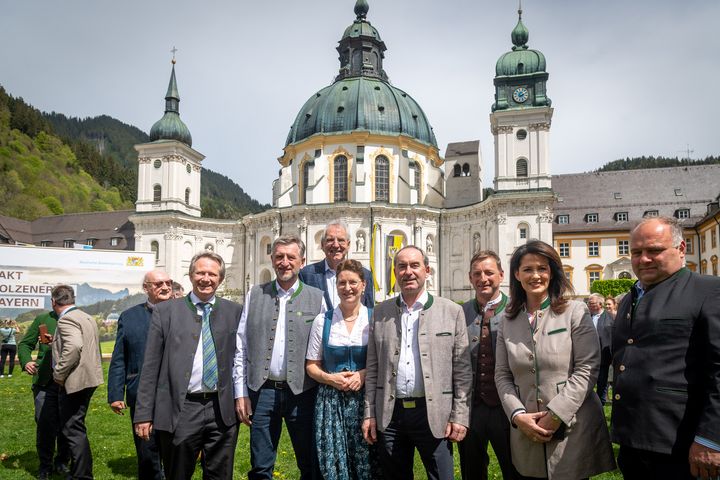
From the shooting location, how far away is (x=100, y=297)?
19172 millimetres

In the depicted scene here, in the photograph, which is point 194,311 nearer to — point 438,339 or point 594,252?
point 438,339

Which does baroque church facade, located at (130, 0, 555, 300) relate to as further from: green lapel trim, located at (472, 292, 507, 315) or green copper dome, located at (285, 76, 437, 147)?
green lapel trim, located at (472, 292, 507, 315)

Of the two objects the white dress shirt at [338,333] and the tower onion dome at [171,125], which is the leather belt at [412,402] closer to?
the white dress shirt at [338,333]

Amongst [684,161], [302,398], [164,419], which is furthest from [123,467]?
[684,161]

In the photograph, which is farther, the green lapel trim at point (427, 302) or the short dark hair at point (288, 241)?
the short dark hair at point (288, 241)

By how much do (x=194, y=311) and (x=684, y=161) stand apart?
9530cm

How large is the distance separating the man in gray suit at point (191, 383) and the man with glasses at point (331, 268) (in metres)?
1.38

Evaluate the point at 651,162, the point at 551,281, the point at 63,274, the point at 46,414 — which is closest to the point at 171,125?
the point at 63,274

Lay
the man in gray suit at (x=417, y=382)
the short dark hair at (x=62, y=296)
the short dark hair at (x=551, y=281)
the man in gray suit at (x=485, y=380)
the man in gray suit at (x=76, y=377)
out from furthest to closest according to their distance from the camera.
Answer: the short dark hair at (x=62, y=296), the man in gray suit at (x=76, y=377), the man in gray suit at (x=485, y=380), the man in gray suit at (x=417, y=382), the short dark hair at (x=551, y=281)

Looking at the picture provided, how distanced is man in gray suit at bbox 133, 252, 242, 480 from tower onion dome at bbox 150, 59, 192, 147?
174 ft

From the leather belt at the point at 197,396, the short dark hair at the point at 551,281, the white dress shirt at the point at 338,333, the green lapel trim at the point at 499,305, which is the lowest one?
the leather belt at the point at 197,396

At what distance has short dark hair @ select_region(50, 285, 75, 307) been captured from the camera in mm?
6699

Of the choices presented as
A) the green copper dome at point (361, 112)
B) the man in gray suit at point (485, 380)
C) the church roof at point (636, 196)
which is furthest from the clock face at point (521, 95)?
the man in gray suit at point (485, 380)

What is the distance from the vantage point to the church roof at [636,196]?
46812 mm
